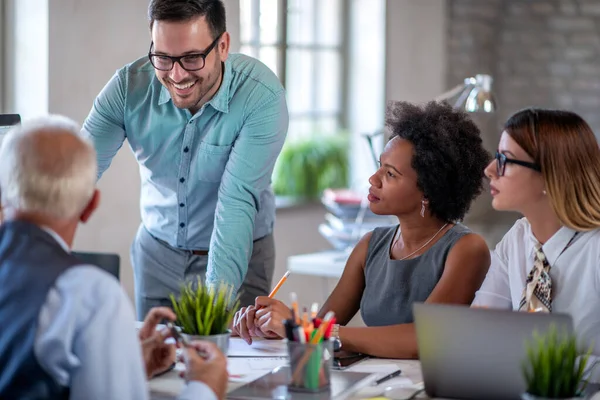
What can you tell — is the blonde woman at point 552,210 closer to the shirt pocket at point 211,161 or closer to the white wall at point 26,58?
the shirt pocket at point 211,161

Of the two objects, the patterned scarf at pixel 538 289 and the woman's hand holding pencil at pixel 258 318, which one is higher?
the patterned scarf at pixel 538 289

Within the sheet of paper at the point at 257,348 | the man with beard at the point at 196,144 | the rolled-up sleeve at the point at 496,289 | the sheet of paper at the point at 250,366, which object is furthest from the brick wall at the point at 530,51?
the sheet of paper at the point at 250,366

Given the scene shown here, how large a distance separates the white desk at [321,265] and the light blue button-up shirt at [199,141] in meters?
1.04

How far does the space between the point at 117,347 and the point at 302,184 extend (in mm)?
4206

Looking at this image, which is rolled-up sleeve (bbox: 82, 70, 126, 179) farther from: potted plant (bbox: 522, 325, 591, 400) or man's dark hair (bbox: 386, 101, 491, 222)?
potted plant (bbox: 522, 325, 591, 400)

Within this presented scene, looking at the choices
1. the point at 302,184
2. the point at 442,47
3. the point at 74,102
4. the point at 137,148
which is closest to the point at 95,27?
the point at 74,102

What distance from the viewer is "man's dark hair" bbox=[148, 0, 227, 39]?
247cm

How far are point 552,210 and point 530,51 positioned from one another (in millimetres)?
4201

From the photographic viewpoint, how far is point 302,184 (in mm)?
5527

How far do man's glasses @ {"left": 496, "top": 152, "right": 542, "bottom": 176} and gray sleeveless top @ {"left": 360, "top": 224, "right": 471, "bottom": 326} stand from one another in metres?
0.32

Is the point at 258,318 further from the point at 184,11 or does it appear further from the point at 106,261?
the point at 184,11

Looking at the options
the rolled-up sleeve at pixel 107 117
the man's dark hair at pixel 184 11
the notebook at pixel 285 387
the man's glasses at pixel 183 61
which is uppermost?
the man's dark hair at pixel 184 11

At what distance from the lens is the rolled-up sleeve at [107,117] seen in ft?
8.92

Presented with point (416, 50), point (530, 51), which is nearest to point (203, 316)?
point (416, 50)
